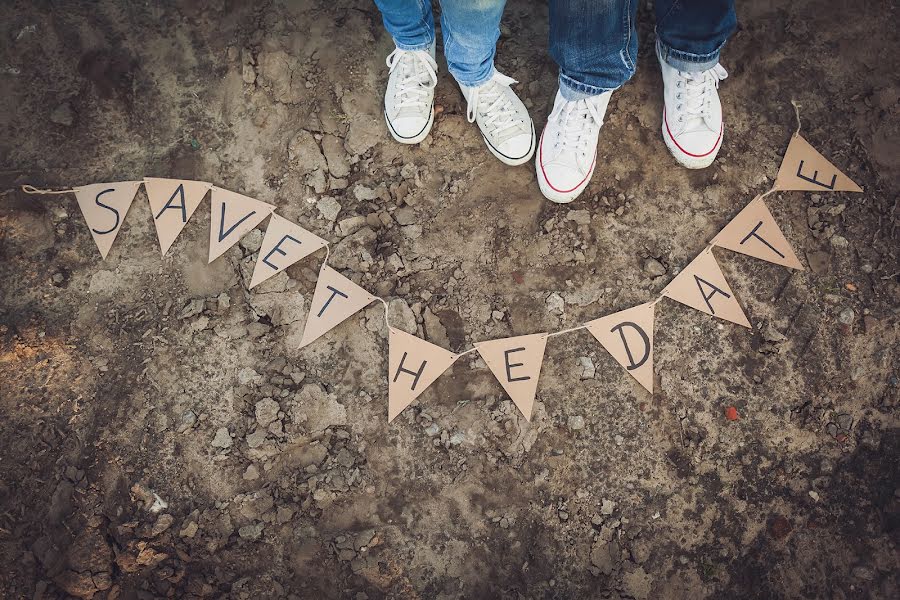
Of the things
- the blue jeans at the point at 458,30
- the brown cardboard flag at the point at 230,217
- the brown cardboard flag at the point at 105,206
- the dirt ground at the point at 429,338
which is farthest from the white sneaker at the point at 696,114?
the brown cardboard flag at the point at 105,206

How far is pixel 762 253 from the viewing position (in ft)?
8.89

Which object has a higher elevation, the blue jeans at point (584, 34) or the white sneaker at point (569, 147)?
the blue jeans at point (584, 34)

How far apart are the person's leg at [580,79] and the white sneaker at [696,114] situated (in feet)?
1.09

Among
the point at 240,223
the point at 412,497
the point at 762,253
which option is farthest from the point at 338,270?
the point at 762,253

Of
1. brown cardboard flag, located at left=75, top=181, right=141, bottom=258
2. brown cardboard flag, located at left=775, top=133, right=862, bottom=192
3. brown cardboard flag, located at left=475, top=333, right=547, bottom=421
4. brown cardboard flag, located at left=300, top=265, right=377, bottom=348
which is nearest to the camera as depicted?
brown cardboard flag, located at left=475, top=333, right=547, bottom=421

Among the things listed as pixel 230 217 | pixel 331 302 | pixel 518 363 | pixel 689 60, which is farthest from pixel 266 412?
pixel 689 60

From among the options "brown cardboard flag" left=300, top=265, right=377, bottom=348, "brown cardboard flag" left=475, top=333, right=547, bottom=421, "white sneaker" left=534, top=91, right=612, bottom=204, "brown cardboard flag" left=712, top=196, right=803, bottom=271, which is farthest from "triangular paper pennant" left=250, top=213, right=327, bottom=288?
"brown cardboard flag" left=712, top=196, right=803, bottom=271

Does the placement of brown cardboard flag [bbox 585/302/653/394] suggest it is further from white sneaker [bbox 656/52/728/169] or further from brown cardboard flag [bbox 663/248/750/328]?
white sneaker [bbox 656/52/728/169]

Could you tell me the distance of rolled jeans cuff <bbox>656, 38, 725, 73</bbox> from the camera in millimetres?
2637

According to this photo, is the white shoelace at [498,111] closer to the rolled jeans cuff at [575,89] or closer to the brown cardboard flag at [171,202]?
the rolled jeans cuff at [575,89]

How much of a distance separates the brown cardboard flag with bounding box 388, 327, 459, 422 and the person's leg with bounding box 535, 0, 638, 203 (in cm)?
90

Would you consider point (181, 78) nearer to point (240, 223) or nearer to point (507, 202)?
point (240, 223)

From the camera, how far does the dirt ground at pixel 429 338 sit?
8.02 ft

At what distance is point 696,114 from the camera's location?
2.78m
